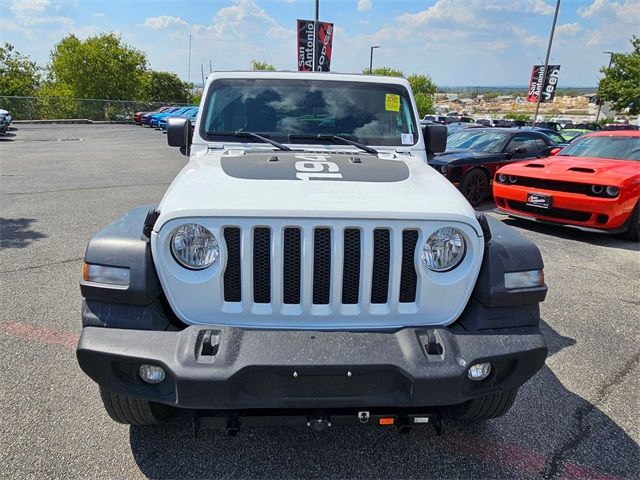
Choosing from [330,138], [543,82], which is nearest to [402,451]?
[330,138]

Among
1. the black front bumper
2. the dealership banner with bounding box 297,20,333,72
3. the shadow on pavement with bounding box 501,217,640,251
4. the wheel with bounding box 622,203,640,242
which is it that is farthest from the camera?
the dealership banner with bounding box 297,20,333,72

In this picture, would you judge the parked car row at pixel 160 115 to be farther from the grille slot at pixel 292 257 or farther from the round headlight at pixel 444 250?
the round headlight at pixel 444 250

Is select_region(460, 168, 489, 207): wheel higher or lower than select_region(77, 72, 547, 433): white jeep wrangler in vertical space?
lower

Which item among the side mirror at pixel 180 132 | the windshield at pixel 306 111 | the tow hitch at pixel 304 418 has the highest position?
the windshield at pixel 306 111

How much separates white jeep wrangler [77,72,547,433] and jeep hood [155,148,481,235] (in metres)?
0.01

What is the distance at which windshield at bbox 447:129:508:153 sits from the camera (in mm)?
9555

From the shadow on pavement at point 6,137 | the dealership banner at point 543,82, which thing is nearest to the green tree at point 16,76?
the shadow on pavement at point 6,137

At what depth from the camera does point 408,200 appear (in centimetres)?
232

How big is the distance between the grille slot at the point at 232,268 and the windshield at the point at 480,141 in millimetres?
8307

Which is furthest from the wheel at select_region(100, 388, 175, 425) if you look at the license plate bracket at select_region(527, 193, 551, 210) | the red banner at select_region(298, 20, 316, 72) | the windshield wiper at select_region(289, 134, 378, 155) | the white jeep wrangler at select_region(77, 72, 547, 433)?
the red banner at select_region(298, 20, 316, 72)

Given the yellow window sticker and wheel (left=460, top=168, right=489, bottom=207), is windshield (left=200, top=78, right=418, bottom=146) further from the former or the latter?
wheel (left=460, top=168, right=489, bottom=207)

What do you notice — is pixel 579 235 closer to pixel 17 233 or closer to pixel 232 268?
pixel 232 268

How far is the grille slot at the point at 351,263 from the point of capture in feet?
7.20

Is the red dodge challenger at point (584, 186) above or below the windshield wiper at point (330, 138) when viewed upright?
below
